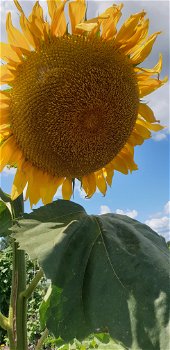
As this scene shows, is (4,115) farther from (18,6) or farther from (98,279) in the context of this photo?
(98,279)

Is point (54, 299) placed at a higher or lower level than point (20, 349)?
higher

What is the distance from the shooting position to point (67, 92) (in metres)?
1.85

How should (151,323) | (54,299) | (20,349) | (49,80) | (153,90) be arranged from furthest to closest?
(153,90) → (49,80) → (20,349) → (54,299) → (151,323)

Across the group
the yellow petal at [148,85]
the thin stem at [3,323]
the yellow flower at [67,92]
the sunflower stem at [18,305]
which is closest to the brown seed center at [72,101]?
the yellow flower at [67,92]

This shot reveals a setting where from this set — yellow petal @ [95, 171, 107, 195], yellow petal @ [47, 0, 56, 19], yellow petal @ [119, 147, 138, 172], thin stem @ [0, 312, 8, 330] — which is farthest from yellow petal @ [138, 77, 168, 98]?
thin stem @ [0, 312, 8, 330]

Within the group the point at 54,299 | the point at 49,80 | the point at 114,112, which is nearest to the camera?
the point at 54,299

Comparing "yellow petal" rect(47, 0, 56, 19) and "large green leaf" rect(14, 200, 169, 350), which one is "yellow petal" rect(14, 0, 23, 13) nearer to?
"yellow petal" rect(47, 0, 56, 19)

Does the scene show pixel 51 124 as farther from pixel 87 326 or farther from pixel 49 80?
pixel 87 326

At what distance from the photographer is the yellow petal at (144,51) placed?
207 cm

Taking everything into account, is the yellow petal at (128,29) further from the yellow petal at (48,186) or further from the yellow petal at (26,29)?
the yellow petal at (48,186)

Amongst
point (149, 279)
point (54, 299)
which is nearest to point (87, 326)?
point (54, 299)

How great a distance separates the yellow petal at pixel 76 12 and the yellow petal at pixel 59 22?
3cm

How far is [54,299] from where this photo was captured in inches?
60.0

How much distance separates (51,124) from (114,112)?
26cm
